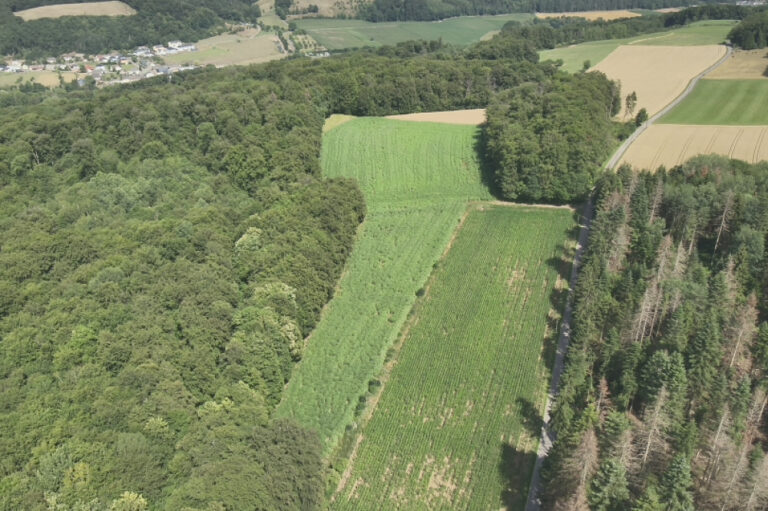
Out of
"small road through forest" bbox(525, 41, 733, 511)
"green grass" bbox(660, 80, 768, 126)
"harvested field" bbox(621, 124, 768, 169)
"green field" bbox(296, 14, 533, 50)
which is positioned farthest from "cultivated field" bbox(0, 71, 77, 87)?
"green grass" bbox(660, 80, 768, 126)

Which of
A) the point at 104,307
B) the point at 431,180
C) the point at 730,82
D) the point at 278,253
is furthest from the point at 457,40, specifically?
the point at 104,307

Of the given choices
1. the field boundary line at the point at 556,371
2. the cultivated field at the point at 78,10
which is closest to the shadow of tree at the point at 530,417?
the field boundary line at the point at 556,371

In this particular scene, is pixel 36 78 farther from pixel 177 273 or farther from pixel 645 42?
pixel 645 42

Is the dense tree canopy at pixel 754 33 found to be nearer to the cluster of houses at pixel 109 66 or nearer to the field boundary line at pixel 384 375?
the field boundary line at pixel 384 375

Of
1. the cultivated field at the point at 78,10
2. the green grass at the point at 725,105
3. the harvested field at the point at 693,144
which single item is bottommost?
the harvested field at the point at 693,144

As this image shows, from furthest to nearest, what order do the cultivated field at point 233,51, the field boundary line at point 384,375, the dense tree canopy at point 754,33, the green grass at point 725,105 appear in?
the cultivated field at point 233,51 → the dense tree canopy at point 754,33 → the green grass at point 725,105 → the field boundary line at point 384,375

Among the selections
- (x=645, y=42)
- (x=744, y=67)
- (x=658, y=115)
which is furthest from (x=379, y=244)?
(x=645, y=42)

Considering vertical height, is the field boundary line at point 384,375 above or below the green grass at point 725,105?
below
